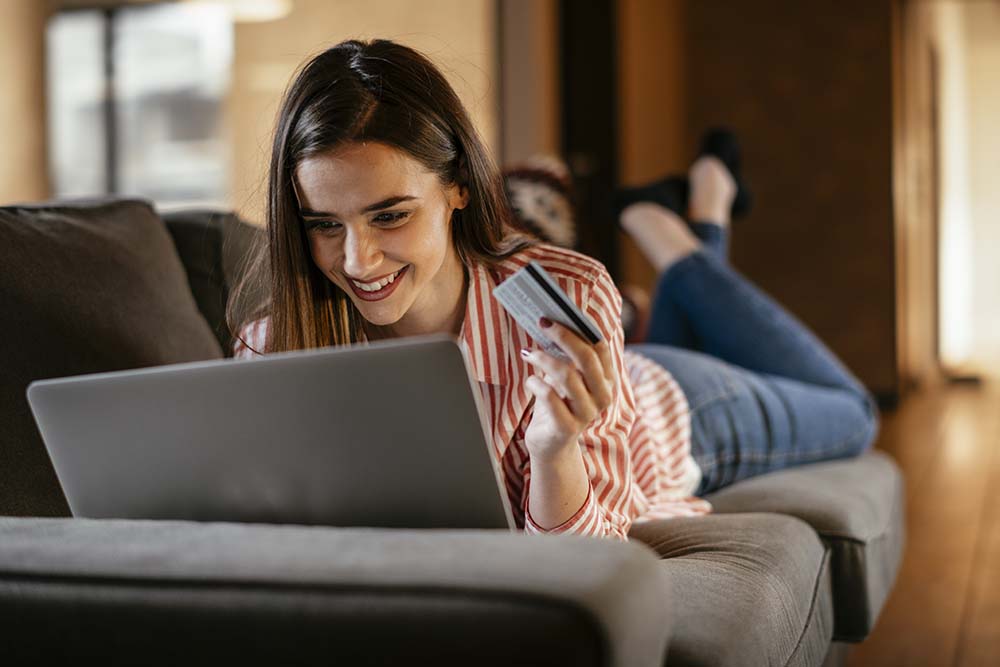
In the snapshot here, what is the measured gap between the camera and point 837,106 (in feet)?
18.1

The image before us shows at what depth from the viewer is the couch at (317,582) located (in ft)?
2.02

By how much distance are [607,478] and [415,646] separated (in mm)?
518

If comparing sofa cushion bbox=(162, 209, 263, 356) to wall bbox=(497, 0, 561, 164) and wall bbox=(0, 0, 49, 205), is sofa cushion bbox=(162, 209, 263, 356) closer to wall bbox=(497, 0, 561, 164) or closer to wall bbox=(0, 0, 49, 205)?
wall bbox=(497, 0, 561, 164)

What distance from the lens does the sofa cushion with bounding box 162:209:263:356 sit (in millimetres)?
1500

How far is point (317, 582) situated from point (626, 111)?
4.48 m

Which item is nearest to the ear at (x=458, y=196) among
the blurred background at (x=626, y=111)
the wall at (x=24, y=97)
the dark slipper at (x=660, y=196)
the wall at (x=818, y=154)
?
the dark slipper at (x=660, y=196)

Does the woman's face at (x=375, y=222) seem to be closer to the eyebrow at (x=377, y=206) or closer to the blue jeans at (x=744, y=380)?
the eyebrow at (x=377, y=206)

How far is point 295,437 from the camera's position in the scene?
80 centimetres

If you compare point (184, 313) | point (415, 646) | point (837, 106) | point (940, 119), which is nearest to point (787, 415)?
point (184, 313)

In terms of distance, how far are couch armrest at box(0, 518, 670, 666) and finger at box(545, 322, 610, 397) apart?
180 mm

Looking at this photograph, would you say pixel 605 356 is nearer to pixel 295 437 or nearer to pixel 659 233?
pixel 295 437

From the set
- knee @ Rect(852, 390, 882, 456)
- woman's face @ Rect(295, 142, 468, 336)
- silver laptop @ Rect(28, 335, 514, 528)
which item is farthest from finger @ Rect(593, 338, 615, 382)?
knee @ Rect(852, 390, 882, 456)

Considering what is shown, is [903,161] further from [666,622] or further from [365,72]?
[666,622]

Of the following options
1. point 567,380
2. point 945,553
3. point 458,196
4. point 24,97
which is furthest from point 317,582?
point 24,97
